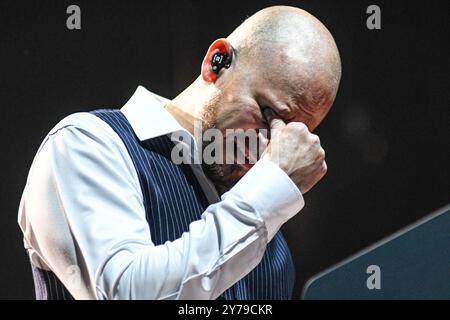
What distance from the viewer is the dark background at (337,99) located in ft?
6.54

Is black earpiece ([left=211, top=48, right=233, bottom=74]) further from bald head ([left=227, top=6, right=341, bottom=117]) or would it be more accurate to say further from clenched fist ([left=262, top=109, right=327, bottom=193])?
clenched fist ([left=262, top=109, right=327, bottom=193])

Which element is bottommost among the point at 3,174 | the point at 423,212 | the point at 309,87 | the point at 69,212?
the point at 423,212

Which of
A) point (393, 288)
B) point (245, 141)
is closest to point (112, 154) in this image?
point (245, 141)

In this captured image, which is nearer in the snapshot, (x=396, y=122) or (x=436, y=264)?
(x=436, y=264)

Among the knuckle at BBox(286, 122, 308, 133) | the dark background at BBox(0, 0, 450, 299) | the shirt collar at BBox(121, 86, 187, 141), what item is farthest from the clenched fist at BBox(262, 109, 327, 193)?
the dark background at BBox(0, 0, 450, 299)

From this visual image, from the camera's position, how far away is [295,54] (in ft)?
5.03

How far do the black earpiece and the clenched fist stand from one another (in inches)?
9.3

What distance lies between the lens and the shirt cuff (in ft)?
4.14

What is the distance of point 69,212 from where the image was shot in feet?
4.20

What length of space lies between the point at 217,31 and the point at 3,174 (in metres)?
0.61

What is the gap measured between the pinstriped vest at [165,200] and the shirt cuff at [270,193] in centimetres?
16

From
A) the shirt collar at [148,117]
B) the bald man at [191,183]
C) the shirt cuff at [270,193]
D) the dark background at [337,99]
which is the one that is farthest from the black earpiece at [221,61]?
the dark background at [337,99]

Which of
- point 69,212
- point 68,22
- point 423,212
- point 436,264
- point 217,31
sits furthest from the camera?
point 423,212

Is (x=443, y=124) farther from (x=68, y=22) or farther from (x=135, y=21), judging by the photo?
(x=68, y=22)
